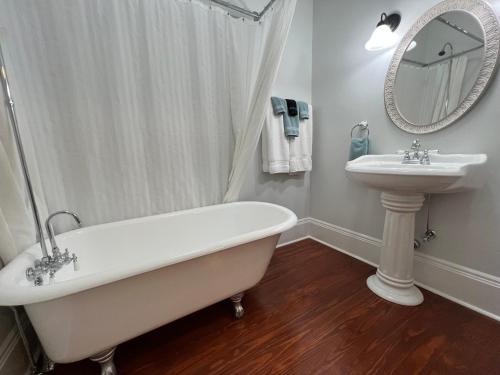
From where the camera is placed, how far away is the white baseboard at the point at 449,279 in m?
1.15

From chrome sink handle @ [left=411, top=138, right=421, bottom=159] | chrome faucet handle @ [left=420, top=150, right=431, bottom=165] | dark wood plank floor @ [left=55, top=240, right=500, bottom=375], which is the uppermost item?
chrome sink handle @ [left=411, top=138, right=421, bottom=159]

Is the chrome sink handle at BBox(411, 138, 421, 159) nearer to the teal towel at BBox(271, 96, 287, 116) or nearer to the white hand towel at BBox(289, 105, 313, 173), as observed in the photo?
the white hand towel at BBox(289, 105, 313, 173)

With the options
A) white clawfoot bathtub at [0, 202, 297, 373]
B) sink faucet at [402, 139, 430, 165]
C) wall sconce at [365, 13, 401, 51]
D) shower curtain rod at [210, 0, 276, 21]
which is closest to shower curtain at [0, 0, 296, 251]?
shower curtain rod at [210, 0, 276, 21]


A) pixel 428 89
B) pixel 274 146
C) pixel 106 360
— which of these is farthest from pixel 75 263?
pixel 428 89

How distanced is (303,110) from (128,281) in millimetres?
1751

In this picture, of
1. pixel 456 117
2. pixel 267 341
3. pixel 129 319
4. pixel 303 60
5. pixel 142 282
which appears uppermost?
pixel 303 60

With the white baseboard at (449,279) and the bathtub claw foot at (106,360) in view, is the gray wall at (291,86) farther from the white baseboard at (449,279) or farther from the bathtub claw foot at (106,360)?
the bathtub claw foot at (106,360)

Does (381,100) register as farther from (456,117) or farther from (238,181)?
(238,181)

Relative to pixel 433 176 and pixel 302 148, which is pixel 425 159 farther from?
pixel 302 148

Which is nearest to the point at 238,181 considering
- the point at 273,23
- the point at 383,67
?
the point at 273,23

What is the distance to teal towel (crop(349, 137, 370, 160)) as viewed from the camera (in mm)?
1585

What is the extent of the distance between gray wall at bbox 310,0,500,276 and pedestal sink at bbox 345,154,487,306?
0.42 feet

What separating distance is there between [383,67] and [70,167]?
2125 millimetres

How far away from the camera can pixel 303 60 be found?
6.26 feet
